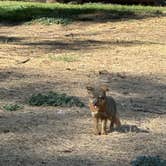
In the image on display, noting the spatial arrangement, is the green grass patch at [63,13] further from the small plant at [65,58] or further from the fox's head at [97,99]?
the fox's head at [97,99]

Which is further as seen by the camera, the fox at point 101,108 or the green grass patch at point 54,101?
the green grass patch at point 54,101

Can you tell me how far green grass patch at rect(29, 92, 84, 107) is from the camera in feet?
27.1

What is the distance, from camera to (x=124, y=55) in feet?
42.0

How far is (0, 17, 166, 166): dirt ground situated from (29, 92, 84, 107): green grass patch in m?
0.09

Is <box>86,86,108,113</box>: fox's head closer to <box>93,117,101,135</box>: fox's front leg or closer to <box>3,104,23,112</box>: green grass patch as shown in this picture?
<box>93,117,101,135</box>: fox's front leg

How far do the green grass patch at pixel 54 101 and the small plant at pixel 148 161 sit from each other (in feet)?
8.18

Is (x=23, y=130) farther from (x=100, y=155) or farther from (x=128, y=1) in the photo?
(x=128, y=1)

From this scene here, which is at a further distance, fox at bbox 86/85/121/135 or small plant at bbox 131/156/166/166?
fox at bbox 86/85/121/135

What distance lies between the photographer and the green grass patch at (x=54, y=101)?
8258 millimetres

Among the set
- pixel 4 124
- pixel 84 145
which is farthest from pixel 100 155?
pixel 4 124

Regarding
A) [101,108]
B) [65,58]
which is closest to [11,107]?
[101,108]

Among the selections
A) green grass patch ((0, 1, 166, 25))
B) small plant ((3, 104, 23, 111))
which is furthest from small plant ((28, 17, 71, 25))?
small plant ((3, 104, 23, 111))

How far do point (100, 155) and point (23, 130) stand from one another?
45.0 inches

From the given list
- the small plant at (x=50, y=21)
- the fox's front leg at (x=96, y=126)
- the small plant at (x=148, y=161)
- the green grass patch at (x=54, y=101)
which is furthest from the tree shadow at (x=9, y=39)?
the small plant at (x=148, y=161)
